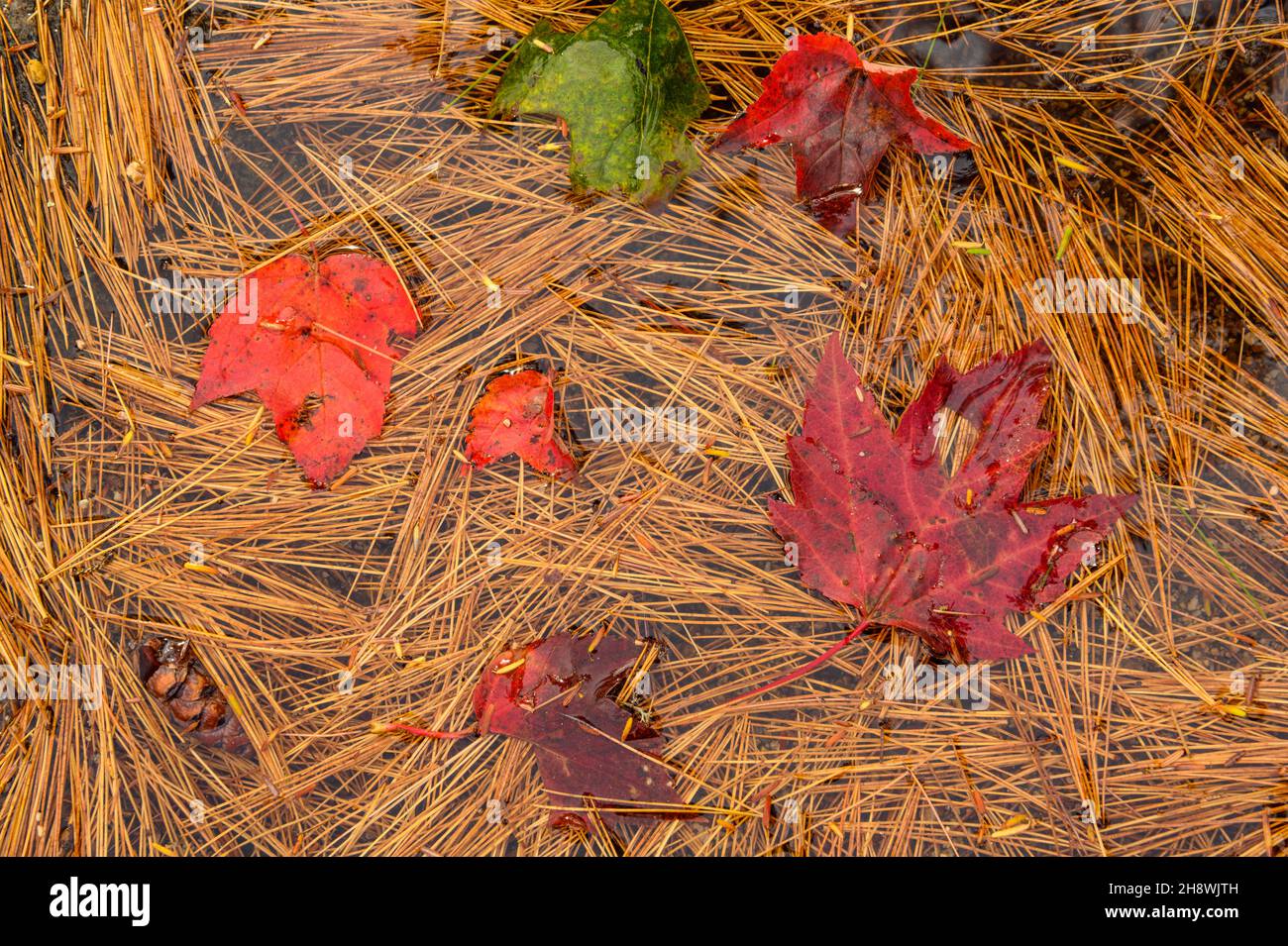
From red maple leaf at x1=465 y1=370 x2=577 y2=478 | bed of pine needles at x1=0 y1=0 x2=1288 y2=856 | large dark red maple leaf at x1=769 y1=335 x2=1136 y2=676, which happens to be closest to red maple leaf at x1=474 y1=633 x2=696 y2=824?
bed of pine needles at x1=0 y1=0 x2=1288 y2=856

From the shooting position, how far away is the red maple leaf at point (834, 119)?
1871mm

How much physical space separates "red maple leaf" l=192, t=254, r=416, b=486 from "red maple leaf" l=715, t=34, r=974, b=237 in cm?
92

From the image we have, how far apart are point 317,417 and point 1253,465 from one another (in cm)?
220

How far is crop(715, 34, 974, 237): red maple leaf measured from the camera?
187cm

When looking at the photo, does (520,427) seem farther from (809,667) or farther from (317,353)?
(809,667)

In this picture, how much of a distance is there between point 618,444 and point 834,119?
0.90m

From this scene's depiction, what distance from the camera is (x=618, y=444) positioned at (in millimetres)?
1999

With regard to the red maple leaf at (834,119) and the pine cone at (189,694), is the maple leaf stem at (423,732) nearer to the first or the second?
the pine cone at (189,694)

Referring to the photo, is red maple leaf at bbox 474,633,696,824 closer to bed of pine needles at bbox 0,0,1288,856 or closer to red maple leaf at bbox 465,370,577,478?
bed of pine needles at bbox 0,0,1288,856

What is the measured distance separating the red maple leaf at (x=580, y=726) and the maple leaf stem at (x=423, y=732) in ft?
0.22

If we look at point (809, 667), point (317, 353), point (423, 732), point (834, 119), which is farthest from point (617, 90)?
point (423, 732)

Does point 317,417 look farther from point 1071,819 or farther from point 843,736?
point 1071,819

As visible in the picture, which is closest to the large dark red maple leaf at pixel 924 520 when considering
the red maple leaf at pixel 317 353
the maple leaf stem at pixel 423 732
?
the maple leaf stem at pixel 423 732

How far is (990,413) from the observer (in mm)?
1879
